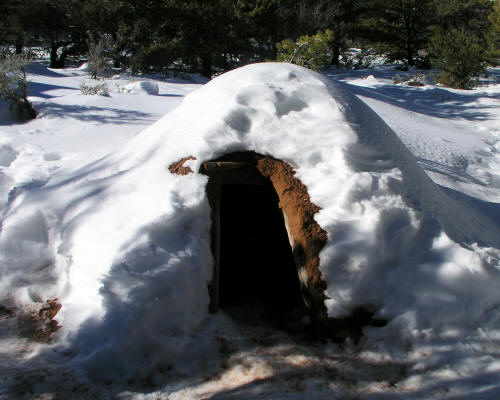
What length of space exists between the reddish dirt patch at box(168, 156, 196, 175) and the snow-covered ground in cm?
5

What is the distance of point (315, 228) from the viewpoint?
2.39 meters

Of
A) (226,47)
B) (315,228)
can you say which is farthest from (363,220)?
(226,47)

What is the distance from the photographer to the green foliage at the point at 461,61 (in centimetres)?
1343

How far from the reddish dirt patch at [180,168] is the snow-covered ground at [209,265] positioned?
0.18ft

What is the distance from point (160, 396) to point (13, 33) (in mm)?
16097

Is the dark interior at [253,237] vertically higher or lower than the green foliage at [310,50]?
lower

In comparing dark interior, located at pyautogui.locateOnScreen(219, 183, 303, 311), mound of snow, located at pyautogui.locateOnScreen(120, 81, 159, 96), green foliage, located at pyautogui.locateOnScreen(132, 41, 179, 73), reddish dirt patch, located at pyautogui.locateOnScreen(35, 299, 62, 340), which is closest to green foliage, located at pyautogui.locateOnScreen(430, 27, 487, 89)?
green foliage, located at pyautogui.locateOnScreen(132, 41, 179, 73)

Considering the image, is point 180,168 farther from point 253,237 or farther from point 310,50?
point 310,50

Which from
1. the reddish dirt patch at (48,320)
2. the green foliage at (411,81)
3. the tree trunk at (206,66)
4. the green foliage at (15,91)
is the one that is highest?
the tree trunk at (206,66)

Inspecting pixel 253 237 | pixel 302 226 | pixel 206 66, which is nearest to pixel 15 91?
pixel 253 237

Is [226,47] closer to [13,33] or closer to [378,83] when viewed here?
[378,83]

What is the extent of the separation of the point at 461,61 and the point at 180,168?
13.7m

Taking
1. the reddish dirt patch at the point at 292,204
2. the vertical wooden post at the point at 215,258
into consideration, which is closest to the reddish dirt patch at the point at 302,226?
the reddish dirt patch at the point at 292,204

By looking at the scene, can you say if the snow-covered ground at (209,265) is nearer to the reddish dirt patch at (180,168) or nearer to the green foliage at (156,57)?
the reddish dirt patch at (180,168)
